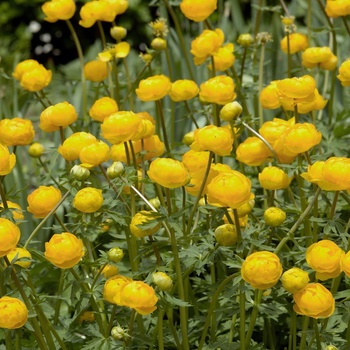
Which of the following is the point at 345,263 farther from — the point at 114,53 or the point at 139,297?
the point at 114,53

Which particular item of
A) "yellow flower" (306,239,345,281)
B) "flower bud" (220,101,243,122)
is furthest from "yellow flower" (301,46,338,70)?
"yellow flower" (306,239,345,281)

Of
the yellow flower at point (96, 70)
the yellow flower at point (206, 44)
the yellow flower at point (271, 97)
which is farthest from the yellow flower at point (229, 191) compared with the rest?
the yellow flower at point (96, 70)

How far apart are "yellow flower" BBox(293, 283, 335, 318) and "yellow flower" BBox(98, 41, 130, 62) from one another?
0.73 meters

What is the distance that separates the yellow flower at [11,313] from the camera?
41.0 inches

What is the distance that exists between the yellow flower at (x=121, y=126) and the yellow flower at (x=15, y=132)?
19 cm

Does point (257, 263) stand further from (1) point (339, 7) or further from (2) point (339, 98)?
(2) point (339, 98)

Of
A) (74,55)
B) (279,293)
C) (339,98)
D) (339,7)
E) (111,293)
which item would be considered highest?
(339,7)

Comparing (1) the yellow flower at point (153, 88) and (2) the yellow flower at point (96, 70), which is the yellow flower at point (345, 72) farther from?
(2) the yellow flower at point (96, 70)

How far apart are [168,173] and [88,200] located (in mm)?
125

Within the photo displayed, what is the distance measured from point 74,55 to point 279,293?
3438mm

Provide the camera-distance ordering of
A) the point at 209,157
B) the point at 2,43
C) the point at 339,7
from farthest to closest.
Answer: the point at 2,43 < the point at 339,7 < the point at 209,157

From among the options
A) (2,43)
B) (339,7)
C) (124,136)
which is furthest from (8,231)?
(2,43)

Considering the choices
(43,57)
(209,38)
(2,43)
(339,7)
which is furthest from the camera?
(43,57)

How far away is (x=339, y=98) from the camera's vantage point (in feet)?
8.22
